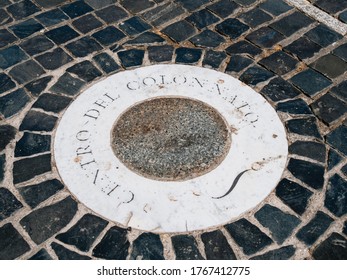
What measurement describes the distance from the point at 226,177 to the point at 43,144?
5.03 ft

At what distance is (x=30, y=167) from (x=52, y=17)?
198 cm

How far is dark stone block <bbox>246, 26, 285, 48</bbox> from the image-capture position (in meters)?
5.08

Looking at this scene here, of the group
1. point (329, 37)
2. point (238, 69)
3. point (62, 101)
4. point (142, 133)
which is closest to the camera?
point (142, 133)

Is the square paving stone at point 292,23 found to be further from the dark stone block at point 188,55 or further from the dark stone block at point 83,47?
the dark stone block at point 83,47

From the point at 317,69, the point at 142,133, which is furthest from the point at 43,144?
the point at 317,69

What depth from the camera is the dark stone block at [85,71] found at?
15.5ft

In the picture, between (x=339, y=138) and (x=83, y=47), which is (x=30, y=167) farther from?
(x=339, y=138)

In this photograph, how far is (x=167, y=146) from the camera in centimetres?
413

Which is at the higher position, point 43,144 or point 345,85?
point 345,85

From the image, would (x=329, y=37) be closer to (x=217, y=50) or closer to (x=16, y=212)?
(x=217, y=50)

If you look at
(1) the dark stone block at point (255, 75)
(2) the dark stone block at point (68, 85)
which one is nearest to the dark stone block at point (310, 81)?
(1) the dark stone block at point (255, 75)

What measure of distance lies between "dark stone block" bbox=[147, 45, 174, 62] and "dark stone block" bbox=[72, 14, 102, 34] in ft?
2.25

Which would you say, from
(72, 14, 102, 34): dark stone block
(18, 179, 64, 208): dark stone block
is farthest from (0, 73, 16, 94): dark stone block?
(18, 179, 64, 208): dark stone block

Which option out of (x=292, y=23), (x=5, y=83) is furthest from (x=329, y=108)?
(x=5, y=83)
